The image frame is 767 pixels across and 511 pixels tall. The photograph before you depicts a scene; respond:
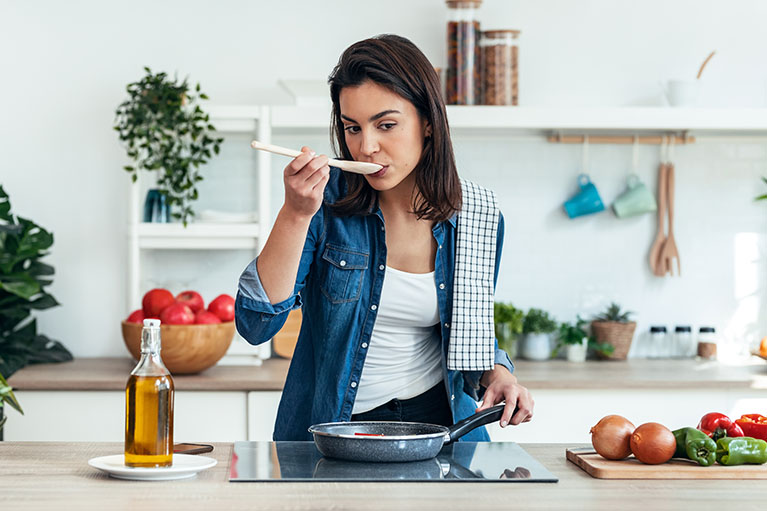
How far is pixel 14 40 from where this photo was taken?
11.4 ft

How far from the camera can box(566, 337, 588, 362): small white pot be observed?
3.46 metres

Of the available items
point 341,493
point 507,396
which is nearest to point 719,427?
point 507,396

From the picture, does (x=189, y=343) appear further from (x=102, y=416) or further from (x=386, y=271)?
(x=386, y=271)

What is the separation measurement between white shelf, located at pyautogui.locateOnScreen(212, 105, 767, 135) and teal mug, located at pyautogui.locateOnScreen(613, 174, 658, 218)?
0.29m

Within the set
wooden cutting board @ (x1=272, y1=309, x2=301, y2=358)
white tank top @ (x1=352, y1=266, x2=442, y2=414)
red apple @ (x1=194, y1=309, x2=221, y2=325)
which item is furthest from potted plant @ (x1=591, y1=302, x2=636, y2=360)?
white tank top @ (x1=352, y1=266, x2=442, y2=414)

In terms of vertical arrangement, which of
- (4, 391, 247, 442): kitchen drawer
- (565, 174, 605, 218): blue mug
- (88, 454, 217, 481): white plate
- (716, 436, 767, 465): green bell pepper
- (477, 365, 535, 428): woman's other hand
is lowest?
(4, 391, 247, 442): kitchen drawer

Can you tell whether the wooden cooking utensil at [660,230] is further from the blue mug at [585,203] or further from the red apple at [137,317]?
the red apple at [137,317]

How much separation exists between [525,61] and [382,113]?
6.59 feet

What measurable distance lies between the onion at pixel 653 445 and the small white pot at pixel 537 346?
1.97 metres

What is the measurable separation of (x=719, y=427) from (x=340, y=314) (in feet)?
2.48

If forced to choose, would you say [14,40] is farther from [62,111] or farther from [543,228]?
[543,228]

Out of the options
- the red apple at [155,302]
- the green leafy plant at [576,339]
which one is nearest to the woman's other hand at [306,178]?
the red apple at [155,302]

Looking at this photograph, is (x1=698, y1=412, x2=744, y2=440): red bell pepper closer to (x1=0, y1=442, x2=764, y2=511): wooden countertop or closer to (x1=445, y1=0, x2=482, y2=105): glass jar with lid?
(x1=0, y1=442, x2=764, y2=511): wooden countertop

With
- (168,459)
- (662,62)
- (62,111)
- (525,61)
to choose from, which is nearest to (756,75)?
(662,62)
